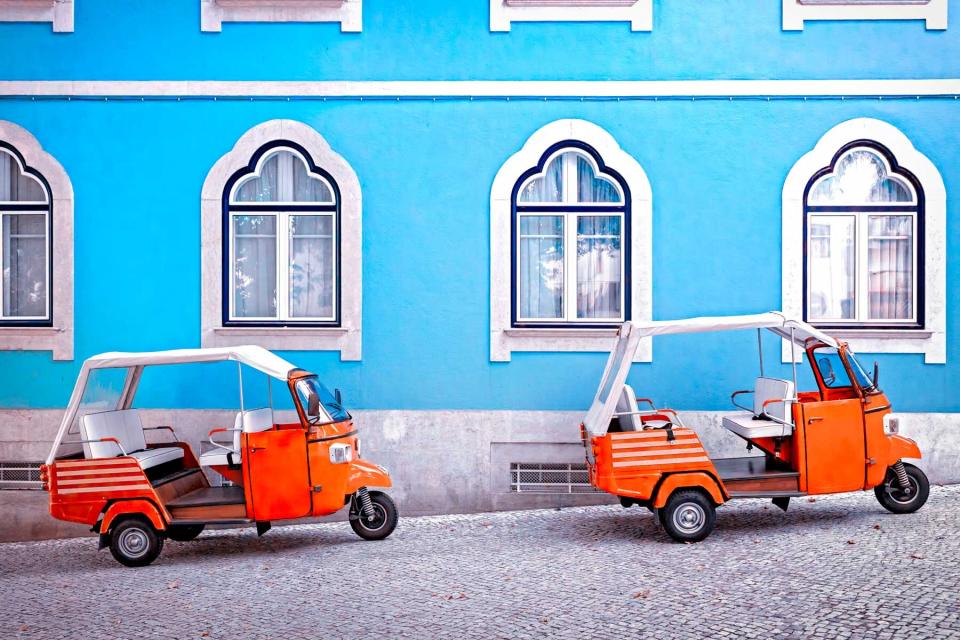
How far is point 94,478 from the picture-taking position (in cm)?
769

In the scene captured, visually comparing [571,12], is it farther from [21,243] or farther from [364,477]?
[21,243]

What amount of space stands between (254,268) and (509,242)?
2.86 metres

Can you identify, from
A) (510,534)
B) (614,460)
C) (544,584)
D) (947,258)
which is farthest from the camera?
(947,258)

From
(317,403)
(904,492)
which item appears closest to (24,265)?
(317,403)

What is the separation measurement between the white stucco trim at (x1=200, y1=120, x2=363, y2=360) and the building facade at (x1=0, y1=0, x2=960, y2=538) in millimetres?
28

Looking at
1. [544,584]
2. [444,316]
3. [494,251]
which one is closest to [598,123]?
[494,251]

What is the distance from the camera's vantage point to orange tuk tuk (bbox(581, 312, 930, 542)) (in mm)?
7656

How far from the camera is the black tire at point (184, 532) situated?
7.96 metres

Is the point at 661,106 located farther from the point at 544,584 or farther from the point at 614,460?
the point at 544,584

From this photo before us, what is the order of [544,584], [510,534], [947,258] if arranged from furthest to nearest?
[947,258] → [510,534] → [544,584]

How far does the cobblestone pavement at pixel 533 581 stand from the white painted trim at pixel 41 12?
5.61m

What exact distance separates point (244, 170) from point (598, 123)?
390 centimetres

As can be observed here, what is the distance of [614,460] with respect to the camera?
7.62 meters

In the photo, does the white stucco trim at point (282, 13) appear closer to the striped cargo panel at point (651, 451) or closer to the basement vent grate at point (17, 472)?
the basement vent grate at point (17, 472)
